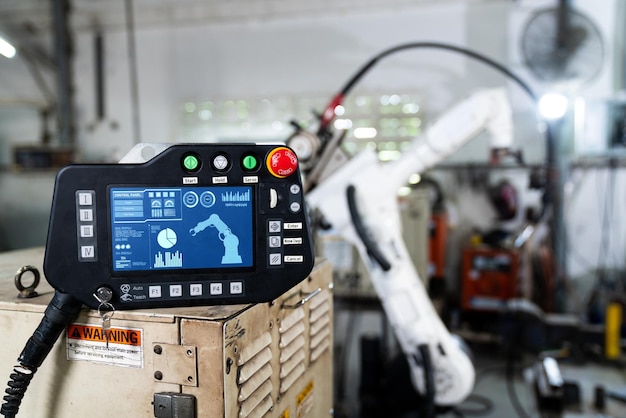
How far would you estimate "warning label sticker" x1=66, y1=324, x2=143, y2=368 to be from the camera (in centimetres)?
61

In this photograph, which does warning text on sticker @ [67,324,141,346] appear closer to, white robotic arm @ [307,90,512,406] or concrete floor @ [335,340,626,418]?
white robotic arm @ [307,90,512,406]

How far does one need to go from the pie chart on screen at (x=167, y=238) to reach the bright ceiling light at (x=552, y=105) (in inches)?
128

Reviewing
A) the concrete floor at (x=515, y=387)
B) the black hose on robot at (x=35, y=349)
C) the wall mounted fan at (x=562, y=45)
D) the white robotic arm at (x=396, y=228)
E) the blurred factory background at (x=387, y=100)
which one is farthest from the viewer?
the blurred factory background at (x=387, y=100)

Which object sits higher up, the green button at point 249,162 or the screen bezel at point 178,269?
the green button at point 249,162

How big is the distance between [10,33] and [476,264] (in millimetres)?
4780

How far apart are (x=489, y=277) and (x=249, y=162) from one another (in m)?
3.22

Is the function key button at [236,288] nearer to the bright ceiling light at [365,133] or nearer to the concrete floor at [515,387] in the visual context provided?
the concrete floor at [515,387]

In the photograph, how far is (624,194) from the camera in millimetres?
3764

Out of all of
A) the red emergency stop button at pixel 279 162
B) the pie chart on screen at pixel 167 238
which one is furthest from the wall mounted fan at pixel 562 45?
the pie chart on screen at pixel 167 238

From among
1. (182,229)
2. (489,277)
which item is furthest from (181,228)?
(489,277)

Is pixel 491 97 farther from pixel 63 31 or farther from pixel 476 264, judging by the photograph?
pixel 63 31

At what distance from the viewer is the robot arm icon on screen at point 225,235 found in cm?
63

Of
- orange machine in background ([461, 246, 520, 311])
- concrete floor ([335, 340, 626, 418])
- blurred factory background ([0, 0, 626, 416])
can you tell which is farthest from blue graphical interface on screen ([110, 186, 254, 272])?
orange machine in background ([461, 246, 520, 311])

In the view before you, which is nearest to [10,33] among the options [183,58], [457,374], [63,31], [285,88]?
[63,31]
